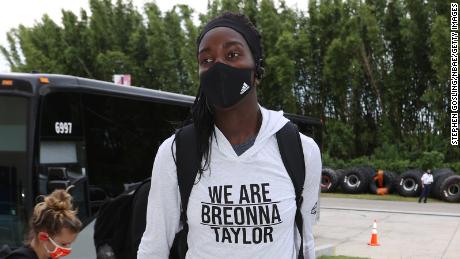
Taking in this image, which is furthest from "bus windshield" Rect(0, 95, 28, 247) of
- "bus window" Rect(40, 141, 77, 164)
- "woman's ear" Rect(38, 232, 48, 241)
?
"woman's ear" Rect(38, 232, 48, 241)

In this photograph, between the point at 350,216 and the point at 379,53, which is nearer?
the point at 350,216

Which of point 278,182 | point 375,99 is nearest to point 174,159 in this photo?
point 278,182

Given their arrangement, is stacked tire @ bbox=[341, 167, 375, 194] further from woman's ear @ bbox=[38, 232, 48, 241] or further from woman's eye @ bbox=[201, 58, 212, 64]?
woman's eye @ bbox=[201, 58, 212, 64]

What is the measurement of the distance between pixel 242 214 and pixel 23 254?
1.92 metres

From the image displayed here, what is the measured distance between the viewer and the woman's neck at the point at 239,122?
1.74 meters

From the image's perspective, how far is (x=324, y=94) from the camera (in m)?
26.3

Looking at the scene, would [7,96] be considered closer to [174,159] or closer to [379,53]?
[174,159]

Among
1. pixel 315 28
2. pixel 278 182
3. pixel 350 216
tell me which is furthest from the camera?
pixel 315 28

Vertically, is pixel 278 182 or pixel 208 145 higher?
pixel 208 145

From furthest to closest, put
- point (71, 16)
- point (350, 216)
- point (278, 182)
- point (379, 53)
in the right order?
point (71, 16) → point (379, 53) → point (350, 216) → point (278, 182)

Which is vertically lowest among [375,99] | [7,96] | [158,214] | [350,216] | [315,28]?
[350,216]

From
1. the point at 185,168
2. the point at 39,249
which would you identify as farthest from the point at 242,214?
the point at 39,249

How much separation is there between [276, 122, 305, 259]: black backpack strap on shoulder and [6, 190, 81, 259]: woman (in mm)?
2017

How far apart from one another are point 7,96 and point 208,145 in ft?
16.9
